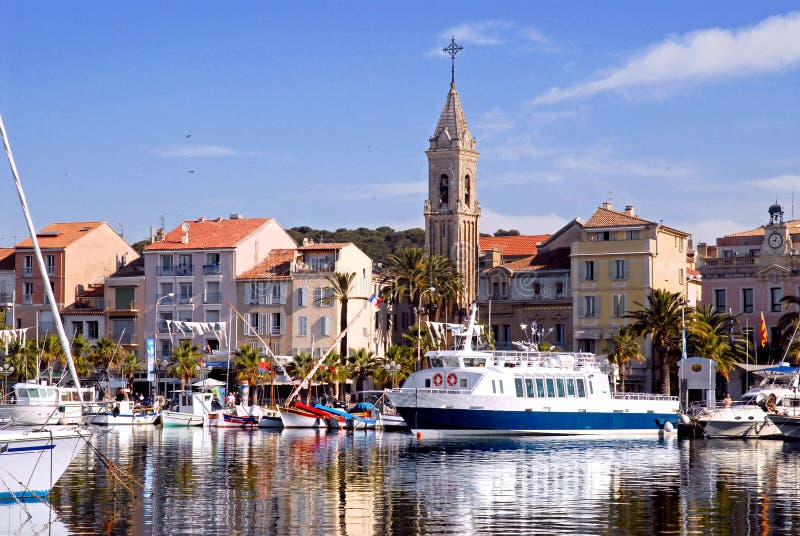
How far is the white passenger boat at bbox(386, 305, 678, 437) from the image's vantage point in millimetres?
69812

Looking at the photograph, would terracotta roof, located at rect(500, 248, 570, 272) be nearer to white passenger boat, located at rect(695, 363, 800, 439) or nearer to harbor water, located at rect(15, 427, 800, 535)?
white passenger boat, located at rect(695, 363, 800, 439)

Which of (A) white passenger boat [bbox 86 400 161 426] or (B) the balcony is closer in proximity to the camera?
(A) white passenger boat [bbox 86 400 161 426]

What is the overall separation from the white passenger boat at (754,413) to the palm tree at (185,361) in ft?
125

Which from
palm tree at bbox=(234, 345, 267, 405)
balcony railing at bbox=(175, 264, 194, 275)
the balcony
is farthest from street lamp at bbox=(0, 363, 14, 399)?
the balcony

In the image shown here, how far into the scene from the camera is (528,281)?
10644 cm

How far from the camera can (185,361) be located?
95.4m

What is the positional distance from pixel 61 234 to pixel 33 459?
78255 mm

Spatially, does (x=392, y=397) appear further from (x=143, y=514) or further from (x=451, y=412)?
(x=143, y=514)

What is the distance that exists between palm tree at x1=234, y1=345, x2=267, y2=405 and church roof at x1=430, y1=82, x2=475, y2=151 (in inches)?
1440

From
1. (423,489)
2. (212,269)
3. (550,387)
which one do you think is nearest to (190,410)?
(212,269)

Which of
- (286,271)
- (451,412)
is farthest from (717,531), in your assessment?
(286,271)

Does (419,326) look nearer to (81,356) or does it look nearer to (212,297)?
(212,297)

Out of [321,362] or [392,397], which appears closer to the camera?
[392,397]

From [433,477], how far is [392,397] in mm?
23432
